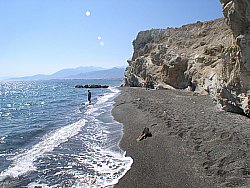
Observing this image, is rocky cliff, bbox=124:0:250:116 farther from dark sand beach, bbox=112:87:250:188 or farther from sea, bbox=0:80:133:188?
sea, bbox=0:80:133:188

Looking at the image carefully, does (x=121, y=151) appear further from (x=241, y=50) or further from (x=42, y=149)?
(x=241, y=50)

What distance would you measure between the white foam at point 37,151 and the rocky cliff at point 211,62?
1044 cm

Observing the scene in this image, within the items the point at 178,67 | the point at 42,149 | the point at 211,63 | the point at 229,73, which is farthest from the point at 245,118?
the point at 178,67

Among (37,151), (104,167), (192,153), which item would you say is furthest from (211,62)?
(104,167)

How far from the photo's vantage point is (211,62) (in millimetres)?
30828

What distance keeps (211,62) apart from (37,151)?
80.8 feet

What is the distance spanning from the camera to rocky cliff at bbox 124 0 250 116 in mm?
12695

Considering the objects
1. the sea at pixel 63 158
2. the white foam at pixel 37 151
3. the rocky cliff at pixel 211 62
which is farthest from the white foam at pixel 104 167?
the rocky cliff at pixel 211 62

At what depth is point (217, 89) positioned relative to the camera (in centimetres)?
1639

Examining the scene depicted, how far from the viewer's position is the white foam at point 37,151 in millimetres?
10251

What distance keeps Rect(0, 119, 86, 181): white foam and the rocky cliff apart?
10.4 meters

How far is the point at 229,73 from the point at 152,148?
7157 mm

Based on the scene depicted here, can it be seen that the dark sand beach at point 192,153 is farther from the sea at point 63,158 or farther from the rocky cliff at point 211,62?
the rocky cliff at point 211,62

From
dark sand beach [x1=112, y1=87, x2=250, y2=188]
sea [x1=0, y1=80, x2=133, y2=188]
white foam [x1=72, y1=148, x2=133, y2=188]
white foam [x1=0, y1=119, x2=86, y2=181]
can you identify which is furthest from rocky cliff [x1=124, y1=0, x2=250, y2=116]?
white foam [x1=0, y1=119, x2=86, y2=181]
